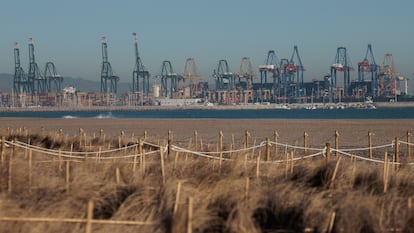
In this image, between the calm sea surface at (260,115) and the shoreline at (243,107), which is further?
the shoreline at (243,107)

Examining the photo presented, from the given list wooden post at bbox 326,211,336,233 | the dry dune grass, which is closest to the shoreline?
the dry dune grass

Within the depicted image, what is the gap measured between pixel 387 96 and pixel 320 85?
21553 mm

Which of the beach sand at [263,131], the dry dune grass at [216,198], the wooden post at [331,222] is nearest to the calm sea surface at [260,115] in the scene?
the beach sand at [263,131]

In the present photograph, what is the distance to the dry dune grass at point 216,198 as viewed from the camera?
20.6 ft

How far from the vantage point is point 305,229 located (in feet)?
20.8

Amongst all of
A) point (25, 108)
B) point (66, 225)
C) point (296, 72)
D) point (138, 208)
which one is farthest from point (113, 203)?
point (25, 108)

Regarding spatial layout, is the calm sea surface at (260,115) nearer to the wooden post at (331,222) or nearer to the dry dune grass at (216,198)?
the dry dune grass at (216,198)

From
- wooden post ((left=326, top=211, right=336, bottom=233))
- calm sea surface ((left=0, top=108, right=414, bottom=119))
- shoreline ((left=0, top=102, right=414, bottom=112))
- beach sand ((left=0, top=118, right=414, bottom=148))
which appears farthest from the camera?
shoreline ((left=0, top=102, right=414, bottom=112))

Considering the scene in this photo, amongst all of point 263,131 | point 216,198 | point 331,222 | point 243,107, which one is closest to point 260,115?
point 263,131

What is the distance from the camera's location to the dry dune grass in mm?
6273

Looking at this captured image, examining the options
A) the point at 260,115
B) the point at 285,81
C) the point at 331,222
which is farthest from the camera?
the point at 285,81

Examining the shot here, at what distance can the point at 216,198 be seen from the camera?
7395mm

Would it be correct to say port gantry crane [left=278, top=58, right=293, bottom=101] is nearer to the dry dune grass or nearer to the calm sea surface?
the calm sea surface

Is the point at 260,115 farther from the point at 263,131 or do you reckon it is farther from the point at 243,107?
the point at 243,107
